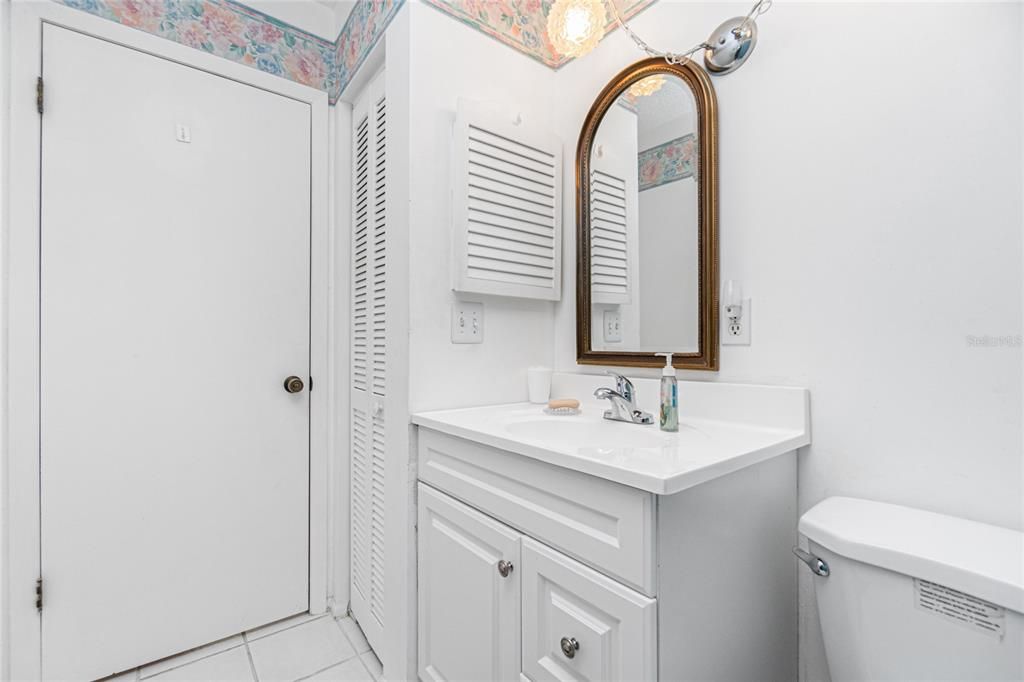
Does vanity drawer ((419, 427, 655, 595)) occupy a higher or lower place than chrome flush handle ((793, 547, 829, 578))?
higher

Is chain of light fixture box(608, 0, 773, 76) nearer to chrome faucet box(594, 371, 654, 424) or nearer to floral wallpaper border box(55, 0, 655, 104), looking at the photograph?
floral wallpaper border box(55, 0, 655, 104)

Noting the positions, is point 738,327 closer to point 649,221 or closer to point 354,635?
point 649,221

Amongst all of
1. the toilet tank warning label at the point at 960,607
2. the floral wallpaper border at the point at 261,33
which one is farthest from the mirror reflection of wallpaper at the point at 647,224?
the floral wallpaper border at the point at 261,33

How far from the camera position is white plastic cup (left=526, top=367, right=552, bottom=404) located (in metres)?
1.50

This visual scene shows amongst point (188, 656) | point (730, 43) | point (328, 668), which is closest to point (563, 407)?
point (730, 43)

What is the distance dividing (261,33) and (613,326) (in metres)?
1.63

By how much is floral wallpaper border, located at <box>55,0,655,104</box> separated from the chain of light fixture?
0.99 feet

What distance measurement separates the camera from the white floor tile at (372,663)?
4.88ft

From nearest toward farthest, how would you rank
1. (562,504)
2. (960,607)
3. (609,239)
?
(960,607)
(562,504)
(609,239)

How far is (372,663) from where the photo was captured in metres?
1.54

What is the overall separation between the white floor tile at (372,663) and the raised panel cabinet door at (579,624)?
79 cm

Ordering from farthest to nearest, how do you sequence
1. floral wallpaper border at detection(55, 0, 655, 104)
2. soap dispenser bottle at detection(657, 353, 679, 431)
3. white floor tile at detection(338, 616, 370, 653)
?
white floor tile at detection(338, 616, 370, 653) < floral wallpaper border at detection(55, 0, 655, 104) < soap dispenser bottle at detection(657, 353, 679, 431)

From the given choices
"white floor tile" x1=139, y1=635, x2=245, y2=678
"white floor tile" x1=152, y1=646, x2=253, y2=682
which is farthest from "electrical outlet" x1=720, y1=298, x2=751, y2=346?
"white floor tile" x1=139, y1=635, x2=245, y2=678

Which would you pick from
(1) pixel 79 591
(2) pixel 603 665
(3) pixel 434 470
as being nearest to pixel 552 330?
(3) pixel 434 470
